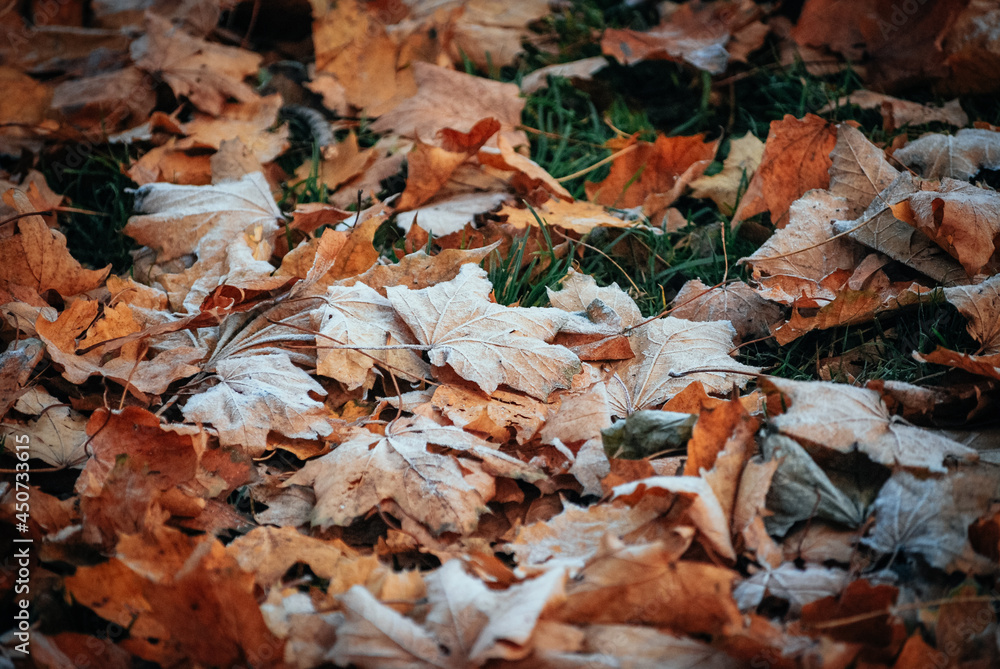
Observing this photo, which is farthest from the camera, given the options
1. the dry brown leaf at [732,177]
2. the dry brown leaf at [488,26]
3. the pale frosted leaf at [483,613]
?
the dry brown leaf at [488,26]

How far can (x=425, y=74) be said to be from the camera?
273 cm

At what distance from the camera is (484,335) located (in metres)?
1.69

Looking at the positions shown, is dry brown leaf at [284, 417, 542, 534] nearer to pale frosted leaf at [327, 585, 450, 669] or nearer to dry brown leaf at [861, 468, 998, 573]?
pale frosted leaf at [327, 585, 450, 669]

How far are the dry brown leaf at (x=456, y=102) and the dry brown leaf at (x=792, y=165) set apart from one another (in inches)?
36.0

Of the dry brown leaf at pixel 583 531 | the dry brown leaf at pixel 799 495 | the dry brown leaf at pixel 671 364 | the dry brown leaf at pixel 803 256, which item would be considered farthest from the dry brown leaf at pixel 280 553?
the dry brown leaf at pixel 803 256

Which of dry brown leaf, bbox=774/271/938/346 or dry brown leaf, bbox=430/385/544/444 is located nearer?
dry brown leaf, bbox=430/385/544/444

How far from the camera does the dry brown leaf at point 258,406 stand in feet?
5.10

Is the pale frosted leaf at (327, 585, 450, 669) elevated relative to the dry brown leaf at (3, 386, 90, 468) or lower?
elevated

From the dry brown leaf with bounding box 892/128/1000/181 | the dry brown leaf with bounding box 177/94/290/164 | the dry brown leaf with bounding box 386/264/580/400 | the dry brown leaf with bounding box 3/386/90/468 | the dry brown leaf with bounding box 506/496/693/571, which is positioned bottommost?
the dry brown leaf with bounding box 3/386/90/468

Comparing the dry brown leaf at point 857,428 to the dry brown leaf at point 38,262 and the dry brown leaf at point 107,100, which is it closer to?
the dry brown leaf at point 38,262

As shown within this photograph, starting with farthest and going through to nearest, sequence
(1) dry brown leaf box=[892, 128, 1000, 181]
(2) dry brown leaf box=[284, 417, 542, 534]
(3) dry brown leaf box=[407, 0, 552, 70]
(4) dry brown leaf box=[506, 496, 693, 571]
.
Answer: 1. (3) dry brown leaf box=[407, 0, 552, 70]
2. (1) dry brown leaf box=[892, 128, 1000, 181]
3. (2) dry brown leaf box=[284, 417, 542, 534]
4. (4) dry brown leaf box=[506, 496, 693, 571]

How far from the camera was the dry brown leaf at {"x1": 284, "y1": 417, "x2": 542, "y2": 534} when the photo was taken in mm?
1415

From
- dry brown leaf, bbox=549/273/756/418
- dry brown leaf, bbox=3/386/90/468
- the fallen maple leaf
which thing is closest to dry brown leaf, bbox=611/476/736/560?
dry brown leaf, bbox=549/273/756/418

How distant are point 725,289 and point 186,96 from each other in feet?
7.20
